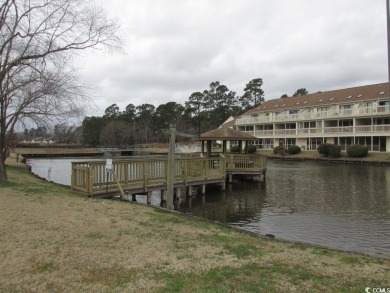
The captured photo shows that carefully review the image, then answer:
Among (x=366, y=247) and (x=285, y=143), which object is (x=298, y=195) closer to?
(x=366, y=247)

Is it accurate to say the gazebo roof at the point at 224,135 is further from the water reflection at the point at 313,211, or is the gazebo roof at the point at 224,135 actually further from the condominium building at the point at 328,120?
the condominium building at the point at 328,120

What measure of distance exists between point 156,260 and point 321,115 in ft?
171

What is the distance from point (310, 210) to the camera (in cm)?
1406

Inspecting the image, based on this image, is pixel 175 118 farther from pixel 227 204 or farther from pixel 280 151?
pixel 227 204

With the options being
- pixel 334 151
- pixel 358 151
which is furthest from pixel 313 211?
pixel 334 151

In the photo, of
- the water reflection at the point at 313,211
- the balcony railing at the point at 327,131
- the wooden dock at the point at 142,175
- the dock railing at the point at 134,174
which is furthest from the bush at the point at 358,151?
the dock railing at the point at 134,174

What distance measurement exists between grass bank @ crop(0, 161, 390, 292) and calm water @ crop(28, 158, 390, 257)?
2.54 meters

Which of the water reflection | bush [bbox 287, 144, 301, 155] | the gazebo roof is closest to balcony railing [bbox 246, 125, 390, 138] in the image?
bush [bbox 287, 144, 301, 155]

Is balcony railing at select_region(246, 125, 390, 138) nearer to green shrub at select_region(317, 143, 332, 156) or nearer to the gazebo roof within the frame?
green shrub at select_region(317, 143, 332, 156)

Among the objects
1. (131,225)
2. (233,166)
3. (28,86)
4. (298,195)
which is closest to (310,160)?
(233,166)

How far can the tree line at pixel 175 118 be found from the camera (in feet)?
313

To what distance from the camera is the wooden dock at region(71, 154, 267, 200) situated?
1288cm

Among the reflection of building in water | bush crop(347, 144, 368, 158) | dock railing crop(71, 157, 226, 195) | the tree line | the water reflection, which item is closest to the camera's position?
the water reflection

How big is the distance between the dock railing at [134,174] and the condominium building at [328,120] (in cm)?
3302
